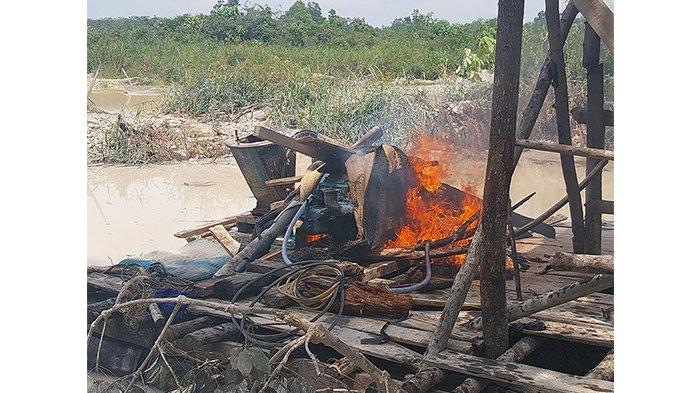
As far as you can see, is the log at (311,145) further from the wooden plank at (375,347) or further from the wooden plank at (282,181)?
the wooden plank at (375,347)

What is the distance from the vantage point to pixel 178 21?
553cm

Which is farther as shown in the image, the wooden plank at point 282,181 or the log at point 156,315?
the wooden plank at point 282,181

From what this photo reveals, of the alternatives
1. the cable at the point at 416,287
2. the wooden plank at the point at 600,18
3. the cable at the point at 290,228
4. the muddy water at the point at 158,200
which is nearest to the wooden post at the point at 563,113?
the wooden plank at the point at 600,18

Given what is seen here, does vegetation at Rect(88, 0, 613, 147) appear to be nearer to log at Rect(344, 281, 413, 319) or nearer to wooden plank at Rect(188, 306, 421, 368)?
log at Rect(344, 281, 413, 319)

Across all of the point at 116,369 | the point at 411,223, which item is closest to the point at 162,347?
the point at 116,369

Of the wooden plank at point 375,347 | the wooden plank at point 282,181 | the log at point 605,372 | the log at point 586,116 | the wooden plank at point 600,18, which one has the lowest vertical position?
the log at point 605,372

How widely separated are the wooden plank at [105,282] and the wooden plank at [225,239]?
70 cm

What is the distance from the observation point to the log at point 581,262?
348cm

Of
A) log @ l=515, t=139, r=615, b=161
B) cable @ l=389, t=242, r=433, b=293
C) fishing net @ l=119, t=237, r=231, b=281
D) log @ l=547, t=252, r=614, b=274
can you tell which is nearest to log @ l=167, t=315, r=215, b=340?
fishing net @ l=119, t=237, r=231, b=281

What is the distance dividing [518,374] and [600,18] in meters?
1.48

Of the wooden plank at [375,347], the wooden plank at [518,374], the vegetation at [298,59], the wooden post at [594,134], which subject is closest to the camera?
the wooden plank at [518,374]

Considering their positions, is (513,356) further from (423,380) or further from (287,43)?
(287,43)
